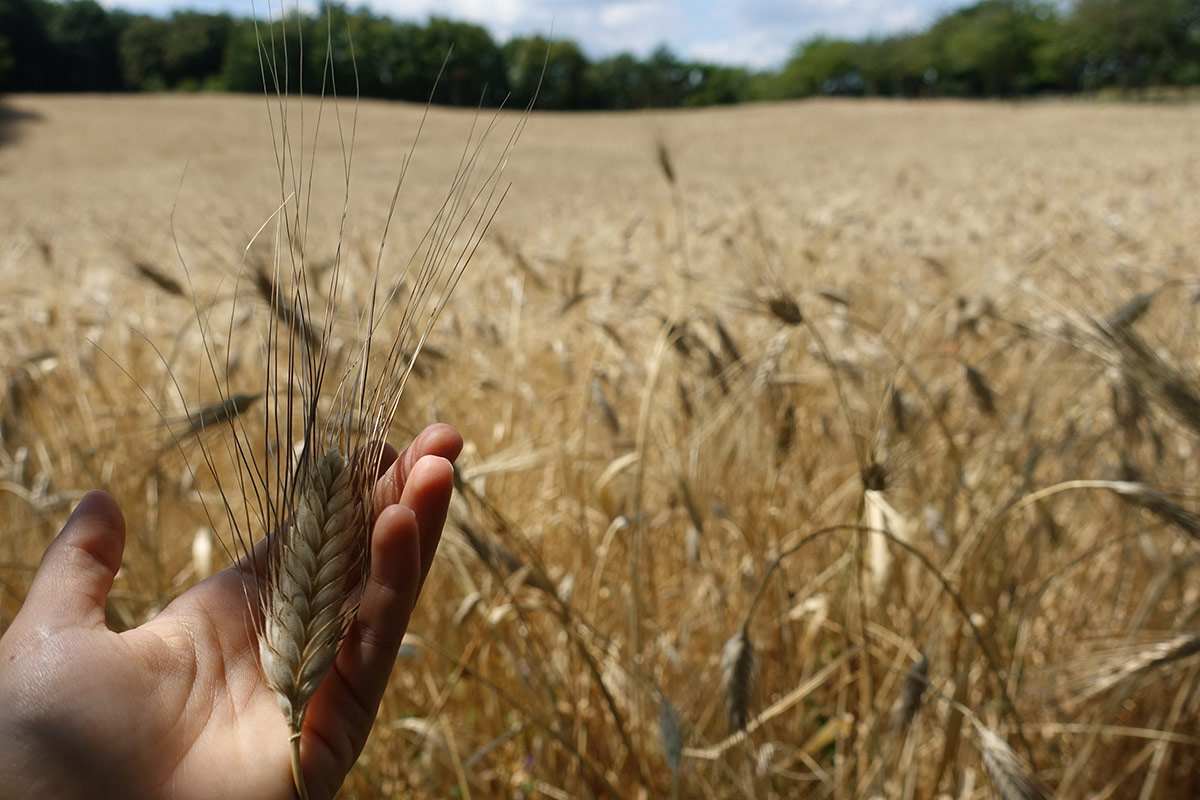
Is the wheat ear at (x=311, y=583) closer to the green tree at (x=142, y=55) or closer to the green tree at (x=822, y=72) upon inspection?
the green tree at (x=142, y=55)

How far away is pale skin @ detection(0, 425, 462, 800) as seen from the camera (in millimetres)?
612

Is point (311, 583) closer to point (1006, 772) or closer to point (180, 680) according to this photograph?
point (180, 680)

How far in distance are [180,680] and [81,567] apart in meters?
0.15

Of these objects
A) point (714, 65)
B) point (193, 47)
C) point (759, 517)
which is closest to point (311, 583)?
point (759, 517)

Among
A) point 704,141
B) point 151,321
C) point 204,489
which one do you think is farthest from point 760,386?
point 704,141

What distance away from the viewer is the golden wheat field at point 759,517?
4.00 feet

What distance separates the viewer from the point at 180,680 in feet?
2.35

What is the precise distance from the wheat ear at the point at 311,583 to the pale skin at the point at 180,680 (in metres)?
0.04

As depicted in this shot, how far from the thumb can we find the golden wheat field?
0.49 ft

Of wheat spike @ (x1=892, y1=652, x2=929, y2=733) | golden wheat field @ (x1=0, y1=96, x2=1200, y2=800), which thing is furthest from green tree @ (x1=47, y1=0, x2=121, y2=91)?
wheat spike @ (x1=892, y1=652, x2=929, y2=733)

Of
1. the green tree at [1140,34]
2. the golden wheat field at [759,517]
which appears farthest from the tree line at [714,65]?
the golden wheat field at [759,517]


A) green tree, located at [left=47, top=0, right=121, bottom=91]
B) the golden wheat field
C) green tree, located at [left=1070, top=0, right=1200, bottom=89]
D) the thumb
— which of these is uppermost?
green tree, located at [left=1070, top=0, right=1200, bottom=89]

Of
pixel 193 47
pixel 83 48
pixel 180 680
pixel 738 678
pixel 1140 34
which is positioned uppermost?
pixel 1140 34

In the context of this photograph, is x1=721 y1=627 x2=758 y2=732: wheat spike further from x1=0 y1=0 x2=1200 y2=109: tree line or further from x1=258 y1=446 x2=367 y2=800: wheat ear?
x1=0 y1=0 x2=1200 y2=109: tree line
